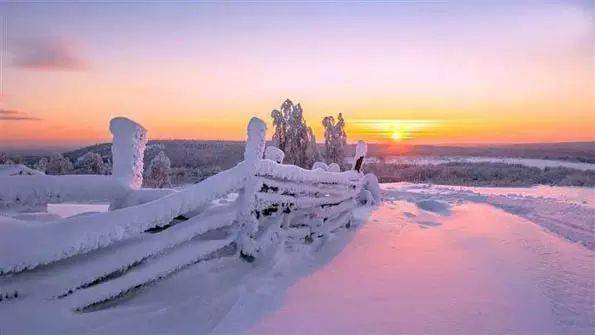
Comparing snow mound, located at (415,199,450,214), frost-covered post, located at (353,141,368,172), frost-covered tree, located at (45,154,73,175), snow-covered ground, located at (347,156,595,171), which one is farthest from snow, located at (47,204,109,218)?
snow-covered ground, located at (347,156,595,171)

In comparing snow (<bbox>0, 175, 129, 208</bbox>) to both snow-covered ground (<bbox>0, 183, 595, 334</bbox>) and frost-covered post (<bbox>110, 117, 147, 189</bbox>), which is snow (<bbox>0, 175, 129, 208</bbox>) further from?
snow-covered ground (<bbox>0, 183, 595, 334</bbox>)

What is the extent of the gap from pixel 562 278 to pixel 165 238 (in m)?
4.21

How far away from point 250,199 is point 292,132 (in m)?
27.0

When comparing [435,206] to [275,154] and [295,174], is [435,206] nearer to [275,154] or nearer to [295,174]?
[275,154]

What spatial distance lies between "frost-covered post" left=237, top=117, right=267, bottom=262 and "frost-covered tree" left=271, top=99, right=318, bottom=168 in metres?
26.2

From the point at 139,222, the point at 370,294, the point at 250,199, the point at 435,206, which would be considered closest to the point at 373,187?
the point at 435,206

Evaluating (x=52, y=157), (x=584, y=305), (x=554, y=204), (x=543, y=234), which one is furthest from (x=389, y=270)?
(x=52, y=157)

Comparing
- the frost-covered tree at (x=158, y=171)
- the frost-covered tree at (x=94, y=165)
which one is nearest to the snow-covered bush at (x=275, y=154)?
the frost-covered tree at (x=158, y=171)

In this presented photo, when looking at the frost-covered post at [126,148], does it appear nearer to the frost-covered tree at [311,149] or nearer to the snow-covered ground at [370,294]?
the snow-covered ground at [370,294]

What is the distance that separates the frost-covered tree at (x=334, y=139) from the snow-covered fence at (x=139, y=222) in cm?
2586

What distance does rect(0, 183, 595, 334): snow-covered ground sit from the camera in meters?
3.12

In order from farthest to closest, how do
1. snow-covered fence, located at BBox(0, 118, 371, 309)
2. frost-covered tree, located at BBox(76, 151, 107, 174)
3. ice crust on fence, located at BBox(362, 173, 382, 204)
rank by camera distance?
frost-covered tree, located at BBox(76, 151, 107, 174) < ice crust on fence, located at BBox(362, 173, 382, 204) < snow-covered fence, located at BBox(0, 118, 371, 309)

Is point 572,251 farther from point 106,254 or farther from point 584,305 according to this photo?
point 106,254

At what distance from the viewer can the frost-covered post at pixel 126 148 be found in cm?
481
